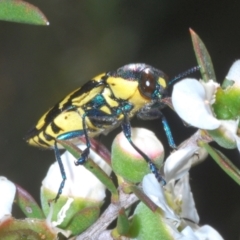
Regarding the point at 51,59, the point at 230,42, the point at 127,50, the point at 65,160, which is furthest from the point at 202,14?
the point at 65,160

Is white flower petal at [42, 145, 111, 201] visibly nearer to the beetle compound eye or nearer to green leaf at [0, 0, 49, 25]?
the beetle compound eye

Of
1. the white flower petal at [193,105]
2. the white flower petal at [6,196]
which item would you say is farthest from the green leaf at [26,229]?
the white flower petal at [193,105]

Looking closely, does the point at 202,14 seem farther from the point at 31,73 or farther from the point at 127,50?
the point at 31,73

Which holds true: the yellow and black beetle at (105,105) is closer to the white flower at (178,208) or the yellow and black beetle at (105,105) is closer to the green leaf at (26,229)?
the white flower at (178,208)

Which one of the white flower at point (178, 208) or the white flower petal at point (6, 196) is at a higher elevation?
the white flower petal at point (6, 196)

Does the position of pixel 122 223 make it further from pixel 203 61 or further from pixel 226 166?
pixel 203 61
